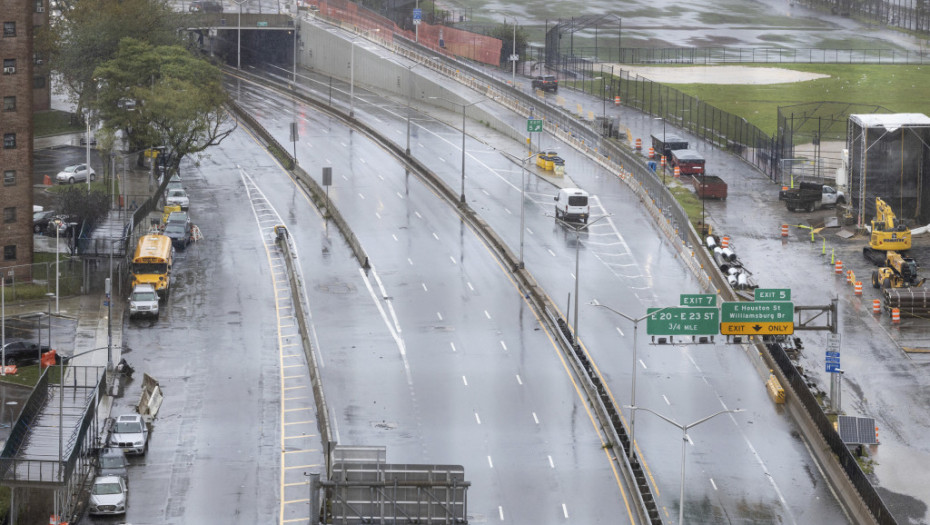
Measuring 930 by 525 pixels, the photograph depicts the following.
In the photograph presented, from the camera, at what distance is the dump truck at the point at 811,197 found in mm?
118875

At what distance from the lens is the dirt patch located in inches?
6959

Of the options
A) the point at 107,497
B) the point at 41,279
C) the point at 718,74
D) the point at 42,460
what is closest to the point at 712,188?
the point at 41,279

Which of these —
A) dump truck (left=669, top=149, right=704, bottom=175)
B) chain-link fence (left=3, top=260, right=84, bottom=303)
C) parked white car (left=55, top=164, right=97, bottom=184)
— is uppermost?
dump truck (left=669, top=149, right=704, bottom=175)

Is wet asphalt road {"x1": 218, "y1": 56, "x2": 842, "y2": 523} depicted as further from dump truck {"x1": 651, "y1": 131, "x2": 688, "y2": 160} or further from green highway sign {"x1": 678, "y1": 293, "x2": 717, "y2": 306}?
dump truck {"x1": 651, "y1": 131, "x2": 688, "y2": 160}

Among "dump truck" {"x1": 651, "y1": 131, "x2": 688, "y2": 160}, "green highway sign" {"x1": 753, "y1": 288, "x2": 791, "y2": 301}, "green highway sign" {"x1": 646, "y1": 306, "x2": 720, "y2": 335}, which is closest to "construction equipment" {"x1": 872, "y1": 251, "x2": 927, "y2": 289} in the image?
"green highway sign" {"x1": 753, "y1": 288, "x2": 791, "y2": 301}

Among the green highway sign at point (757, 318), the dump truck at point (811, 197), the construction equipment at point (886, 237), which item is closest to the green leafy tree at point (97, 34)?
the dump truck at point (811, 197)

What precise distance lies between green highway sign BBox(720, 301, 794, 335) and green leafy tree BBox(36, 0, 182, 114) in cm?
7067

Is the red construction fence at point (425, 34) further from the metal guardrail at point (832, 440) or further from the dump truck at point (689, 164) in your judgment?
the metal guardrail at point (832, 440)

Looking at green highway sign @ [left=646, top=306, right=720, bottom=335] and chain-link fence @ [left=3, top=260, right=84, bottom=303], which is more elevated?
green highway sign @ [left=646, top=306, right=720, bottom=335]

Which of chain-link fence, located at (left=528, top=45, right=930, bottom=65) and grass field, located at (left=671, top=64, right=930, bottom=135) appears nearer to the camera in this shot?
grass field, located at (left=671, top=64, right=930, bottom=135)

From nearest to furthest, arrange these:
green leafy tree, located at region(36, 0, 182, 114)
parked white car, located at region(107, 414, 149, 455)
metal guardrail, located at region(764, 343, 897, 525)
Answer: metal guardrail, located at region(764, 343, 897, 525) < parked white car, located at region(107, 414, 149, 455) < green leafy tree, located at region(36, 0, 182, 114)

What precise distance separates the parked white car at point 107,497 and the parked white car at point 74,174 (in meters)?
59.8

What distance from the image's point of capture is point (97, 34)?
447 ft

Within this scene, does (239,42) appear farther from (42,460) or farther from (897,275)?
(42,460)
